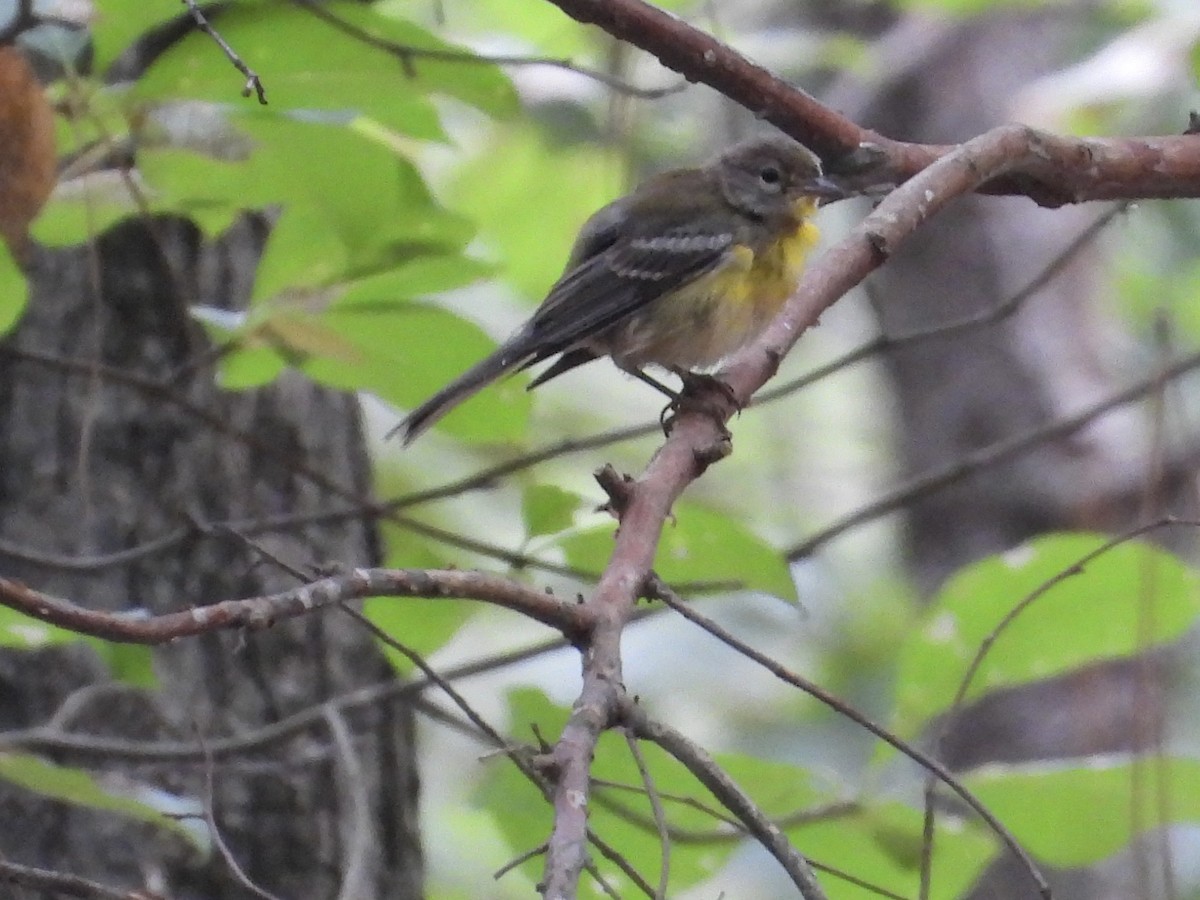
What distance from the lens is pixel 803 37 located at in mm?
4180

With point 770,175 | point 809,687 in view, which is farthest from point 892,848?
point 770,175

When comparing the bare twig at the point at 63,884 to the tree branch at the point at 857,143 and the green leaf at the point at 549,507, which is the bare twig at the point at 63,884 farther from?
the tree branch at the point at 857,143

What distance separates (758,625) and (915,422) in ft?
5.96

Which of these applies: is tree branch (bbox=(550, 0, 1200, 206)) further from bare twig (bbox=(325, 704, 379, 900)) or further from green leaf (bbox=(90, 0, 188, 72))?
bare twig (bbox=(325, 704, 379, 900))

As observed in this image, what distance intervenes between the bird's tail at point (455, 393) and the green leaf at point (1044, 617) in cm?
81

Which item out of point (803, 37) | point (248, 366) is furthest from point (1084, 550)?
point (803, 37)

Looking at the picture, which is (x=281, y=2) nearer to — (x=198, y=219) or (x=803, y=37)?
(x=198, y=219)

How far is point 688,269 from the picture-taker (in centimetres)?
376

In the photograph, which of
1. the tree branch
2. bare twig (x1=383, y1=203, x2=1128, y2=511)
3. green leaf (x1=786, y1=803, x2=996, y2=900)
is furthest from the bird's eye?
green leaf (x1=786, y1=803, x2=996, y2=900)

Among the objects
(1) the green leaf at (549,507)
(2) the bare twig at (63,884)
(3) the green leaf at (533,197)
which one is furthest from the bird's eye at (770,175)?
(2) the bare twig at (63,884)

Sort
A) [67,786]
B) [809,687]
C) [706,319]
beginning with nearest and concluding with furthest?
[809,687], [67,786], [706,319]

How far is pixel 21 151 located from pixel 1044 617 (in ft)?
5.18

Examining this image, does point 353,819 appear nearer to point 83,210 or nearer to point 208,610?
point 83,210

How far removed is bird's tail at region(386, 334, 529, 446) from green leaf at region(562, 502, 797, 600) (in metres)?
0.38
